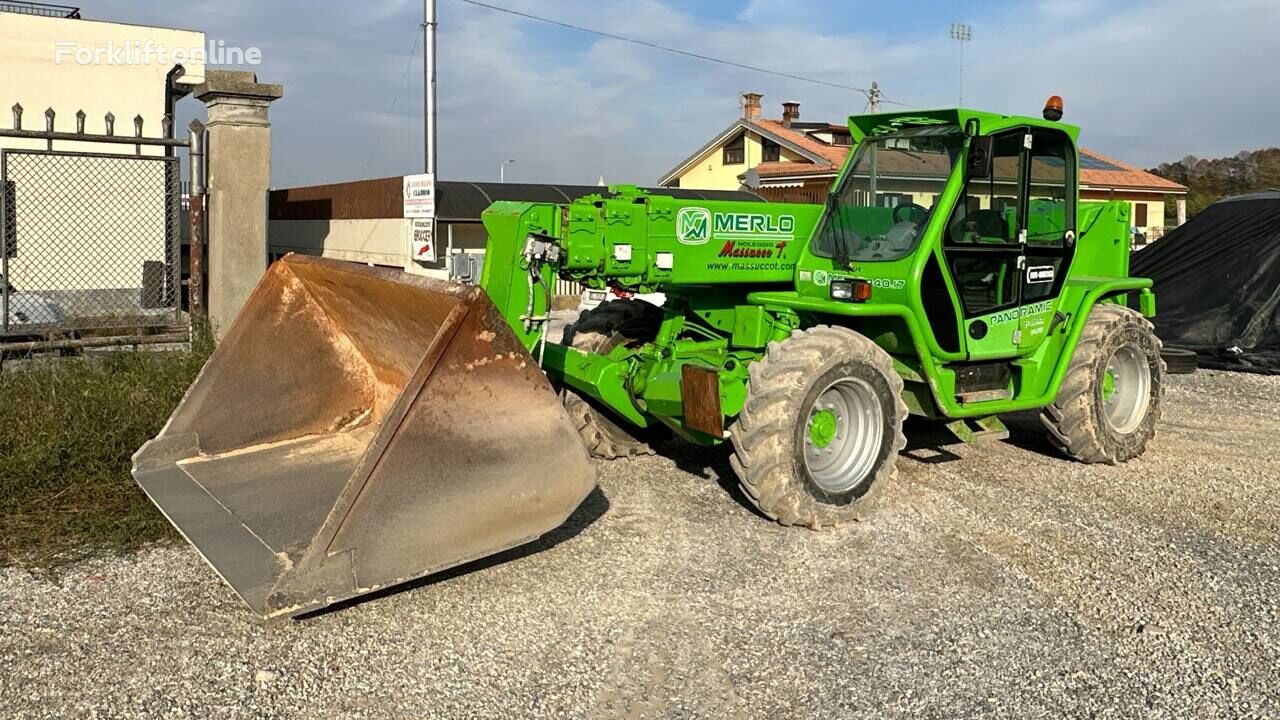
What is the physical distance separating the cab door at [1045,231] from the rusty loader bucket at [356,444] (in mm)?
3625

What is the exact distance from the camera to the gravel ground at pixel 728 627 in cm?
401

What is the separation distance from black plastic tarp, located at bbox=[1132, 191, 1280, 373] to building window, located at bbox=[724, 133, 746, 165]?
23.2 m

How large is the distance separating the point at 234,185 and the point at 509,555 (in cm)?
523

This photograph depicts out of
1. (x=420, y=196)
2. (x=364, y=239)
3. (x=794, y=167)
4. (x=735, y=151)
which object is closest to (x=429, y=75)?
(x=420, y=196)

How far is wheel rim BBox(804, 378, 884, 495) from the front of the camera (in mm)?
6148

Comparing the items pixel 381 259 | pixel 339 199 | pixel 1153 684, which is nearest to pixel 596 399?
pixel 1153 684

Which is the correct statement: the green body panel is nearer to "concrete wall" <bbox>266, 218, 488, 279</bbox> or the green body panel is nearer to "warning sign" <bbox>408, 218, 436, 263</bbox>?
"warning sign" <bbox>408, 218, 436, 263</bbox>

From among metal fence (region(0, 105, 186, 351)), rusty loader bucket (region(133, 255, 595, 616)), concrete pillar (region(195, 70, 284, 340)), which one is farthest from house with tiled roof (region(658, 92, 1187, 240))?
rusty loader bucket (region(133, 255, 595, 616))

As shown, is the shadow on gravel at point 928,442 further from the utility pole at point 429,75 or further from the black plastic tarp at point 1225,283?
the utility pole at point 429,75

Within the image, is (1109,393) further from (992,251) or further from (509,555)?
(509,555)

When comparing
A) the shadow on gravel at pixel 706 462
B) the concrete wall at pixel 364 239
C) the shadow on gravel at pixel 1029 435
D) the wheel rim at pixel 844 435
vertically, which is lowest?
the shadow on gravel at pixel 706 462

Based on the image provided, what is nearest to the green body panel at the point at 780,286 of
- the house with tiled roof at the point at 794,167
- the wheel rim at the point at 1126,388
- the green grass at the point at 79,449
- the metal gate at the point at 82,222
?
the wheel rim at the point at 1126,388

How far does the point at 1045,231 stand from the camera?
7277mm

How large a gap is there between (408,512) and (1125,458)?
5.35 m
